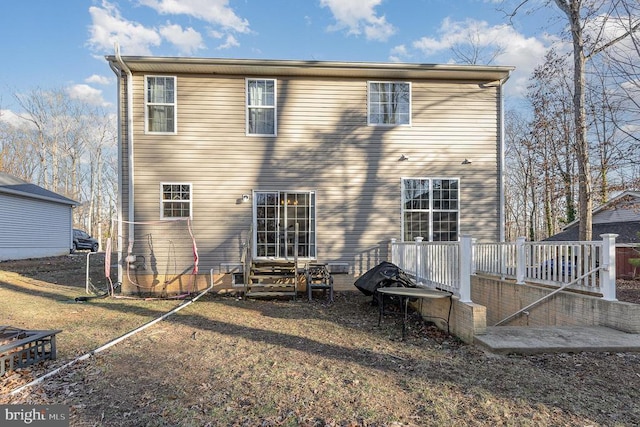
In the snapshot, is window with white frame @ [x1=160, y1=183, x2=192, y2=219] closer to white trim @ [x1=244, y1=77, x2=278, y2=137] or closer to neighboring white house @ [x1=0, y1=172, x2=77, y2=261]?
white trim @ [x1=244, y1=77, x2=278, y2=137]

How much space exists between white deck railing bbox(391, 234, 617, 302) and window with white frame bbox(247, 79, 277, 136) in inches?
177

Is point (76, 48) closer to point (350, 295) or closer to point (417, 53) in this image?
point (417, 53)

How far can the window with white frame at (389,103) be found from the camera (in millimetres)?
9156

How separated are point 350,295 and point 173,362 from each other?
5.20 m

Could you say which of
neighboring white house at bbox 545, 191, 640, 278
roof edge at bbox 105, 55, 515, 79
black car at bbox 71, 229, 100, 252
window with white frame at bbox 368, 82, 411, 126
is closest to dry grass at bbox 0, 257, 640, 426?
window with white frame at bbox 368, 82, 411, 126

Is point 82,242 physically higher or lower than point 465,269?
lower

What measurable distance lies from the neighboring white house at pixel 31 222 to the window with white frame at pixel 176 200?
11.5 meters

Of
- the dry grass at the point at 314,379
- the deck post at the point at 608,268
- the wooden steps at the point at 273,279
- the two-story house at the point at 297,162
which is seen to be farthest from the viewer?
the two-story house at the point at 297,162

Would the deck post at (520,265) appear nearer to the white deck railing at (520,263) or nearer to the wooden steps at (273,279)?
the white deck railing at (520,263)

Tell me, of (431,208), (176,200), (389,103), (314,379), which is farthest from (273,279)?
(389,103)

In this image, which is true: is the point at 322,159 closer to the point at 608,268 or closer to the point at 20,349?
the point at 608,268

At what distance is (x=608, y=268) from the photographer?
4805 mm

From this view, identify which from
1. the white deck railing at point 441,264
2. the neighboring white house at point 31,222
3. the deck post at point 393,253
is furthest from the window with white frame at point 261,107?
the neighboring white house at point 31,222

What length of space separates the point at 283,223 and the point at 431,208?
12.7 feet
